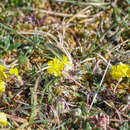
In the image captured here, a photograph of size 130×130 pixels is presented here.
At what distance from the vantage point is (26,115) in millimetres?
2117

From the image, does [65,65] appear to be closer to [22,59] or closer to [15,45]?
[22,59]

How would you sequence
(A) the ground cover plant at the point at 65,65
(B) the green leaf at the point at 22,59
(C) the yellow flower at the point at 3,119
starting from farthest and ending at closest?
(B) the green leaf at the point at 22,59, (A) the ground cover plant at the point at 65,65, (C) the yellow flower at the point at 3,119

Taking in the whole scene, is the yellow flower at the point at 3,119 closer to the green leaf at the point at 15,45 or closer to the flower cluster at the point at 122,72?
the green leaf at the point at 15,45

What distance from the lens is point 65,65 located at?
2346 millimetres

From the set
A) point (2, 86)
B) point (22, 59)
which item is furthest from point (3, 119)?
point (22, 59)

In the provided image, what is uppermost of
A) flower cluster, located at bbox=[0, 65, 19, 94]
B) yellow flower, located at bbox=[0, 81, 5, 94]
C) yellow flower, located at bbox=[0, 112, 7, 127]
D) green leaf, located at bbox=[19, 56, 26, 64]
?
green leaf, located at bbox=[19, 56, 26, 64]

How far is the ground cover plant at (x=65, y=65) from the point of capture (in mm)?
2064

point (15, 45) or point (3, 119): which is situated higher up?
point (15, 45)

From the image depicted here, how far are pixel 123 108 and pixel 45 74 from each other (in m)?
0.78

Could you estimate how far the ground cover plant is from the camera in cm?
206

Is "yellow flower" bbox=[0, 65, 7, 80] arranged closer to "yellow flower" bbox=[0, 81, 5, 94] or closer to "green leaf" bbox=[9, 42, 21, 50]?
"yellow flower" bbox=[0, 81, 5, 94]

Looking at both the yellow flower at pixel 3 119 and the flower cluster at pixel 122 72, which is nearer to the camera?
the yellow flower at pixel 3 119

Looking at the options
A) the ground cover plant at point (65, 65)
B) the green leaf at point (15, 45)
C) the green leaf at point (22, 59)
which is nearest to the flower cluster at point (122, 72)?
the ground cover plant at point (65, 65)

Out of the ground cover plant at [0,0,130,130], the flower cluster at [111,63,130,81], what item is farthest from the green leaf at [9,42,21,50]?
the flower cluster at [111,63,130,81]
